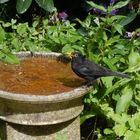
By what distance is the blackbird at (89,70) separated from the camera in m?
3.17

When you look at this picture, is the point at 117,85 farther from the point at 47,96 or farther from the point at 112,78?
the point at 47,96

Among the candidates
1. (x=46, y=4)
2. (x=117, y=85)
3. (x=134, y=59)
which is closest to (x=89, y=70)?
(x=117, y=85)

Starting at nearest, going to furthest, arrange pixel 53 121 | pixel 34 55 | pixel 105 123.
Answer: pixel 53 121, pixel 34 55, pixel 105 123

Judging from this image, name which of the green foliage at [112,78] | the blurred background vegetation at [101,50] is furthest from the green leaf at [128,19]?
the green foliage at [112,78]

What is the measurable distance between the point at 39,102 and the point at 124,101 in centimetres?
59

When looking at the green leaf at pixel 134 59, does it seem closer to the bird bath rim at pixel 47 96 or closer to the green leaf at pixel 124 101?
the green leaf at pixel 124 101

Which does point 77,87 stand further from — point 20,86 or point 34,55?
point 34,55

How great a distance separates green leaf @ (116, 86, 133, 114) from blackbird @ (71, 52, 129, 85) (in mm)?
151

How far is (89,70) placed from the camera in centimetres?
319

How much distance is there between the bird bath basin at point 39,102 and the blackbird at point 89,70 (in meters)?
0.07

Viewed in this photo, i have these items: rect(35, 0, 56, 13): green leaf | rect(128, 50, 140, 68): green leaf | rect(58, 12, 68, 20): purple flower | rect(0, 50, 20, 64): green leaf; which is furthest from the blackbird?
rect(58, 12, 68, 20): purple flower

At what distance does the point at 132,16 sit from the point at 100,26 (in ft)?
1.66

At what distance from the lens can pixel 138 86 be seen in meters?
3.40

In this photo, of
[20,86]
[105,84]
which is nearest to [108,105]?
[105,84]
